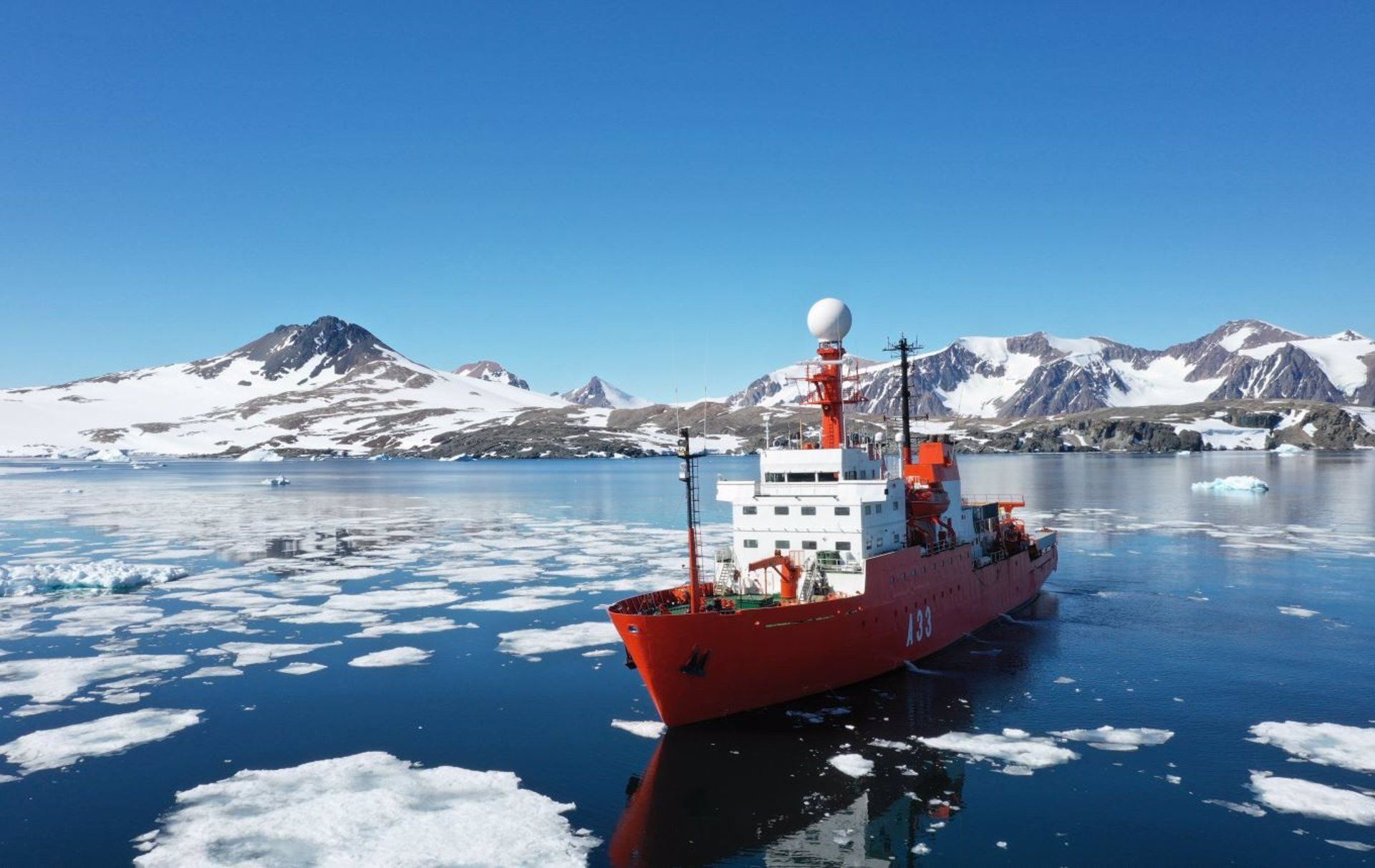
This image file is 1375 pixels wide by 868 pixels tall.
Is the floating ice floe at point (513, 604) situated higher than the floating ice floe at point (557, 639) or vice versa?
the floating ice floe at point (513, 604)

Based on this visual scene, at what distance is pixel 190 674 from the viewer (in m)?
28.5

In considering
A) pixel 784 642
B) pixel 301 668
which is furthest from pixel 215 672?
pixel 784 642

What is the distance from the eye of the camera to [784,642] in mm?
24500

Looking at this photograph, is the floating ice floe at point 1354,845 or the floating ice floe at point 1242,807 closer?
the floating ice floe at point 1354,845

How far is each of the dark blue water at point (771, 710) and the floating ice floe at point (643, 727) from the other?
276 millimetres

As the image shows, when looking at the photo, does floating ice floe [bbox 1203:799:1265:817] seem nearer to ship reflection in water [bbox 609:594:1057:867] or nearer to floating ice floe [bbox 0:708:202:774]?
ship reflection in water [bbox 609:594:1057:867]

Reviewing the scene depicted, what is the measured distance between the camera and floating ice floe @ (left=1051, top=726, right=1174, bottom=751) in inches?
881

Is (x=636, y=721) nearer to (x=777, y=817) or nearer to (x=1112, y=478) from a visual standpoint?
(x=777, y=817)

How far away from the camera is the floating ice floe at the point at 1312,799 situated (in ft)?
59.2

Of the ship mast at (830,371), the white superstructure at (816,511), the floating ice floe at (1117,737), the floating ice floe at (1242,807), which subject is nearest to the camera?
the floating ice floe at (1242,807)

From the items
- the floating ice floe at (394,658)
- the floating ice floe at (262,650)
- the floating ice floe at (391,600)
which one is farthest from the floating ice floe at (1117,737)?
the floating ice floe at (391,600)

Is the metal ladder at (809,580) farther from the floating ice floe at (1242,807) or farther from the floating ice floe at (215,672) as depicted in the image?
the floating ice floe at (215,672)

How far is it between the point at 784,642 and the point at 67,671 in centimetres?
2543

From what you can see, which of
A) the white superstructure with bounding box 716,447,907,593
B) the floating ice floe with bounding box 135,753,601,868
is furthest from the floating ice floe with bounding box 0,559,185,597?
the white superstructure with bounding box 716,447,907,593
